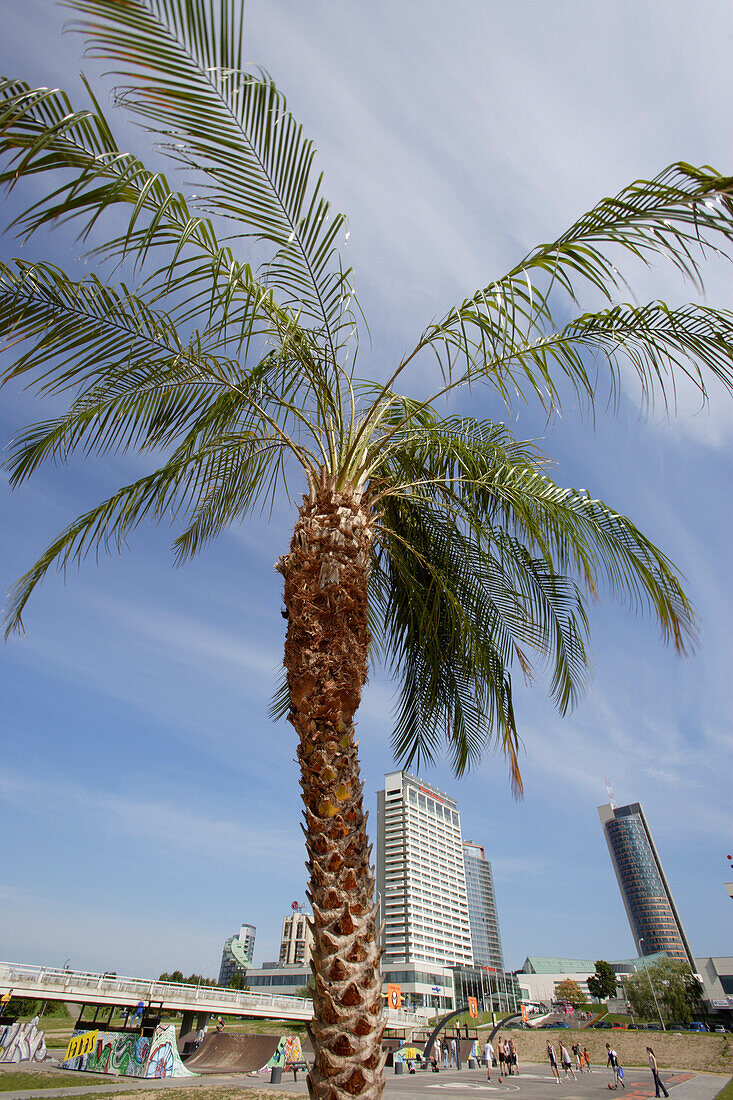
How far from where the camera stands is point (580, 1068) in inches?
1163

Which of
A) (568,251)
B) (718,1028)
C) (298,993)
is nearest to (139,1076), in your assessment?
(568,251)

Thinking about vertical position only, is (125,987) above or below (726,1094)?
above

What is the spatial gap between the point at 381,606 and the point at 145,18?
6032 mm

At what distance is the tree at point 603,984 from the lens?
94125 mm

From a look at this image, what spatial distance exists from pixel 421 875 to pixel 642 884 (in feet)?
305

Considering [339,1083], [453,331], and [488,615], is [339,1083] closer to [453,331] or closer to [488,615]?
[488,615]

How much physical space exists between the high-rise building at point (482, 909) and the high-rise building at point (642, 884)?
144 feet

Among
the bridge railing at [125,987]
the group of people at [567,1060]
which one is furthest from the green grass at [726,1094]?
the bridge railing at [125,987]

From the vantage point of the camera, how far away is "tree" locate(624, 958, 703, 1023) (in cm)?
6325

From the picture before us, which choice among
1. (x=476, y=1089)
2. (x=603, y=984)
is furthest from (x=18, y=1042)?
(x=603, y=984)

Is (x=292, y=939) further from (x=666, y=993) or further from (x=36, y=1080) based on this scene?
(x=36, y=1080)

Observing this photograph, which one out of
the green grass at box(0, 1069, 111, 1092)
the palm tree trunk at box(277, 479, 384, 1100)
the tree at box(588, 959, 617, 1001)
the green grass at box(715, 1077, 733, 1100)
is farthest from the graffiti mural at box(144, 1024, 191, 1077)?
the tree at box(588, 959, 617, 1001)

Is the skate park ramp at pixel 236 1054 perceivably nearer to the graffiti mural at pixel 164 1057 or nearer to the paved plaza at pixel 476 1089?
the paved plaza at pixel 476 1089

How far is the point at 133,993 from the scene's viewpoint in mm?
26438
